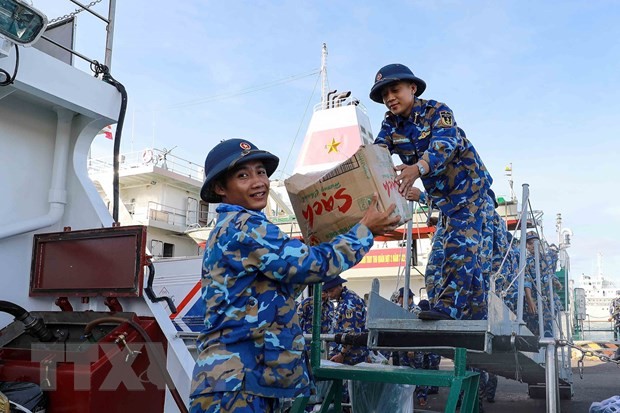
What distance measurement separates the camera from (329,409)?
9.18 feet

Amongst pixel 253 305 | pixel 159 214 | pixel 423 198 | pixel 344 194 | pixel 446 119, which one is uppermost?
pixel 159 214

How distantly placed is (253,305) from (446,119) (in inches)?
72.3

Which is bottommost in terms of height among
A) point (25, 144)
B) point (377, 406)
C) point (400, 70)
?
point (377, 406)

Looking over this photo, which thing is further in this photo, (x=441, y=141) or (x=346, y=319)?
(x=346, y=319)

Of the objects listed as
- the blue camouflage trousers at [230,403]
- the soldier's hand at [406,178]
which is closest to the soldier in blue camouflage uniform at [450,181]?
the soldier's hand at [406,178]

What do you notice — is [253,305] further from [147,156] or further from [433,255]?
[147,156]

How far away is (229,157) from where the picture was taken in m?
2.21

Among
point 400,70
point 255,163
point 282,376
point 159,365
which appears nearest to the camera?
point 282,376

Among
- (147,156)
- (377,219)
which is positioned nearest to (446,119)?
(377,219)

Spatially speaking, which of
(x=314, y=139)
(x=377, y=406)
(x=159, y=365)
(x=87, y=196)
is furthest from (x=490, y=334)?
(x=314, y=139)

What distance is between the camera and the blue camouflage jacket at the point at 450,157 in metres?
3.37

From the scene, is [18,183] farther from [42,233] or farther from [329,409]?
[329,409]

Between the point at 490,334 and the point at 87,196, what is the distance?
9.82 ft

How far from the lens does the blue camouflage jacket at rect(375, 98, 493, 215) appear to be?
3369 millimetres
